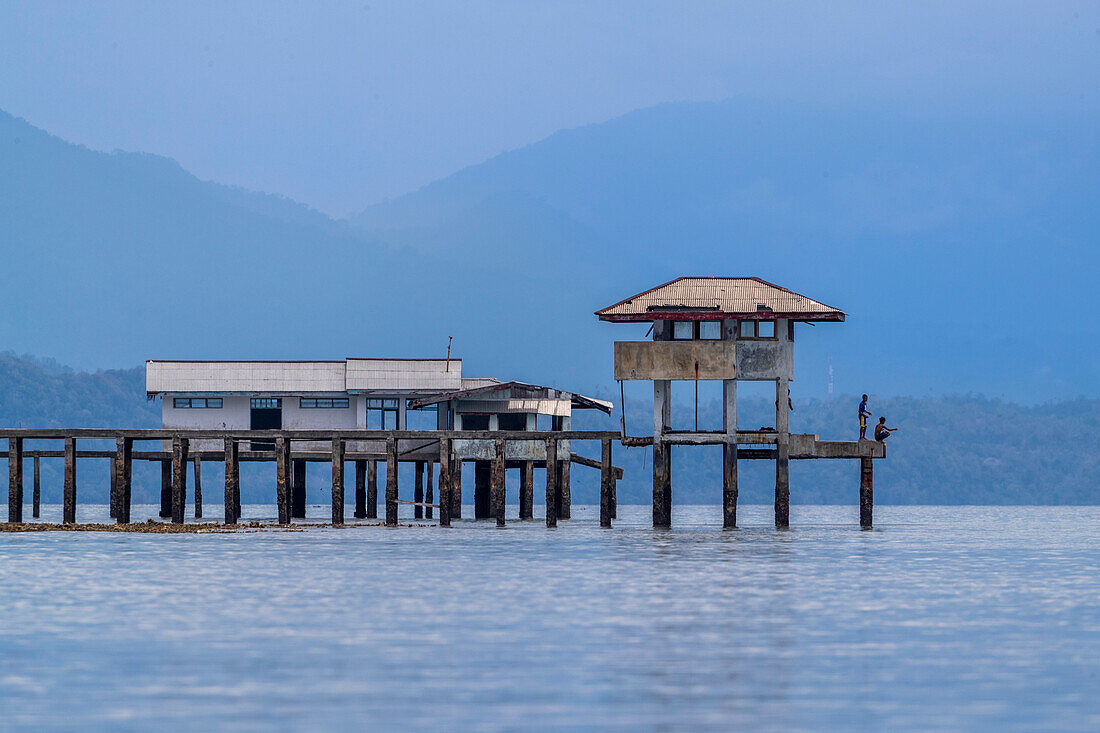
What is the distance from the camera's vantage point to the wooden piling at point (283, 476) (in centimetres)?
5981

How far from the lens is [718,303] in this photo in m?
57.1

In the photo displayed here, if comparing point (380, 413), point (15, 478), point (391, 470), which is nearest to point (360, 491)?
point (380, 413)

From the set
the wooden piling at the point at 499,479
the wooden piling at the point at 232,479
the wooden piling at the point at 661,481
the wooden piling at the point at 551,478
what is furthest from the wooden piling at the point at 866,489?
the wooden piling at the point at 232,479

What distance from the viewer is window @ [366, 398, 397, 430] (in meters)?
70.6

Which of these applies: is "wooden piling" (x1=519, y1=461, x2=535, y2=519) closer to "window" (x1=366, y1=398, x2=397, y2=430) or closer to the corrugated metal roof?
"window" (x1=366, y1=398, x2=397, y2=430)

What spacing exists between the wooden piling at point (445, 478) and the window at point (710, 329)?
10.3m

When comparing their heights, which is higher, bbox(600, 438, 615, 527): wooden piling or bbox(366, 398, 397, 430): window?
bbox(366, 398, 397, 430): window

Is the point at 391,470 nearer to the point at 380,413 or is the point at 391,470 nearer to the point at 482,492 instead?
the point at 380,413

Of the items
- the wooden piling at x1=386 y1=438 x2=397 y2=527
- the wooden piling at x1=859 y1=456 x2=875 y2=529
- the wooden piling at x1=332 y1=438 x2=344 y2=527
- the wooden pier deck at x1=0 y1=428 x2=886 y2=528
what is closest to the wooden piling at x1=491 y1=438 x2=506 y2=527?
the wooden pier deck at x1=0 y1=428 x2=886 y2=528

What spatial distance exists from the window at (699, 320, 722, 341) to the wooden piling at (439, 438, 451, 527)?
10340mm

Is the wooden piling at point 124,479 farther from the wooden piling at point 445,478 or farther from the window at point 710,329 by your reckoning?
the window at point 710,329

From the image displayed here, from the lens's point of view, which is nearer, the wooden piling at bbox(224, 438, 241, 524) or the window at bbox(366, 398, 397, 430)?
the wooden piling at bbox(224, 438, 241, 524)

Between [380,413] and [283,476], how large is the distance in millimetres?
10786

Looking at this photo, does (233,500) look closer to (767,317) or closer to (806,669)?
(767,317)
